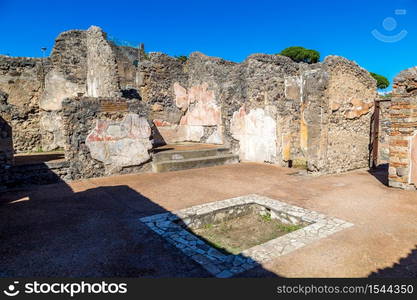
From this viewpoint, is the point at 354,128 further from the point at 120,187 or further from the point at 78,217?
the point at 78,217

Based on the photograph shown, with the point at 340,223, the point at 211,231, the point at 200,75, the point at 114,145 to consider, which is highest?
the point at 200,75

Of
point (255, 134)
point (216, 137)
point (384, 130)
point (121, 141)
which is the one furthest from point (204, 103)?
point (384, 130)

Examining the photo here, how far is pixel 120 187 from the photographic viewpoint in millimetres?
6609

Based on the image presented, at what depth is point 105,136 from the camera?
7.63 metres

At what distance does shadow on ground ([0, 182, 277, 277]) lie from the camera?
2926 millimetres

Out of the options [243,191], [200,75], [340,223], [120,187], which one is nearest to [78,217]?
[120,187]

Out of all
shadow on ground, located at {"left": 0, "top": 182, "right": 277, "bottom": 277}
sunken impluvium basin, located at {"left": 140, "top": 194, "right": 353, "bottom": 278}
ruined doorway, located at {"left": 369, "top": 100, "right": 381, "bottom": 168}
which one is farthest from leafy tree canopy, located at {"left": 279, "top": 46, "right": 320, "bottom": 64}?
shadow on ground, located at {"left": 0, "top": 182, "right": 277, "bottom": 277}

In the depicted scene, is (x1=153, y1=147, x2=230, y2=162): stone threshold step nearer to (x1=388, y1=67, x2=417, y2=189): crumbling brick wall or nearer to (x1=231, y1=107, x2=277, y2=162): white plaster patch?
(x1=231, y1=107, x2=277, y2=162): white plaster patch

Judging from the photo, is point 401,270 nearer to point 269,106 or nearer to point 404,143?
point 404,143

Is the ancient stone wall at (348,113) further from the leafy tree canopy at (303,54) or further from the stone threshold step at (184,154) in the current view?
the leafy tree canopy at (303,54)

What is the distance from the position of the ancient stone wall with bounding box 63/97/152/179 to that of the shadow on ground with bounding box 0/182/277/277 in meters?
1.76

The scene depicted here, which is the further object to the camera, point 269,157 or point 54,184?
point 269,157

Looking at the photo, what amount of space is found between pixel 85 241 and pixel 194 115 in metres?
9.24

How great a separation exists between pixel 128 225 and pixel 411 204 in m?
4.70
